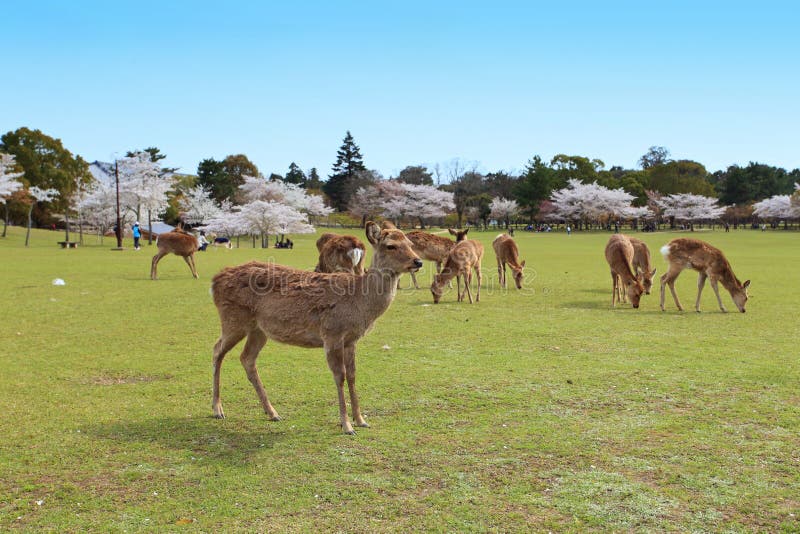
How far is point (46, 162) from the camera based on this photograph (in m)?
60.5

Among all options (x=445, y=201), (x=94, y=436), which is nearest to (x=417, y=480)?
(x=94, y=436)

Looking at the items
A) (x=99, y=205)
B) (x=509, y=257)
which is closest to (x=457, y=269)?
(x=509, y=257)

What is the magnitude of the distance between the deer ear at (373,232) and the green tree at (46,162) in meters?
58.4

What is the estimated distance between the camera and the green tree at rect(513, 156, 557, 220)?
9206cm

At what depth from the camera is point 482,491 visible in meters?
5.18

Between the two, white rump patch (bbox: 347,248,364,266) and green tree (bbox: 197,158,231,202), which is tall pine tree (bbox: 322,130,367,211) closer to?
green tree (bbox: 197,158,231,202)

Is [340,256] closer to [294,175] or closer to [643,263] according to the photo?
[643,263]

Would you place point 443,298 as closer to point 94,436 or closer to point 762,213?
point 94,436

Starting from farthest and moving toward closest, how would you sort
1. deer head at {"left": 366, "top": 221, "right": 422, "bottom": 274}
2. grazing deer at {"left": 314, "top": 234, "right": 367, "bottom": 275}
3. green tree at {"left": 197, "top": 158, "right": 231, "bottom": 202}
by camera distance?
green tree at {"left": 197, "top": 158, "right": 231, "bottom": 202} < grazing deer at {"left": 314, "top": 234, "right": 367, "bottom": 275} < deer head at {"left": 366, "top": 221, "right": 422, "bottom": 274}

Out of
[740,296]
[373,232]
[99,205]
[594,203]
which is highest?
[594,203]

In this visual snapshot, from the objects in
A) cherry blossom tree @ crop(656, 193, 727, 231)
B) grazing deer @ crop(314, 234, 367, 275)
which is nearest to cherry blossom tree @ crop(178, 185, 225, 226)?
cherry blossom tree @ crop(656, 193, 727, 231)

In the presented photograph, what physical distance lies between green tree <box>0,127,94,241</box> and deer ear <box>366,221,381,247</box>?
58.4m

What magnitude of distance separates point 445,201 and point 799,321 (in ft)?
272

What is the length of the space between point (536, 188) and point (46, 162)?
2498 inches
